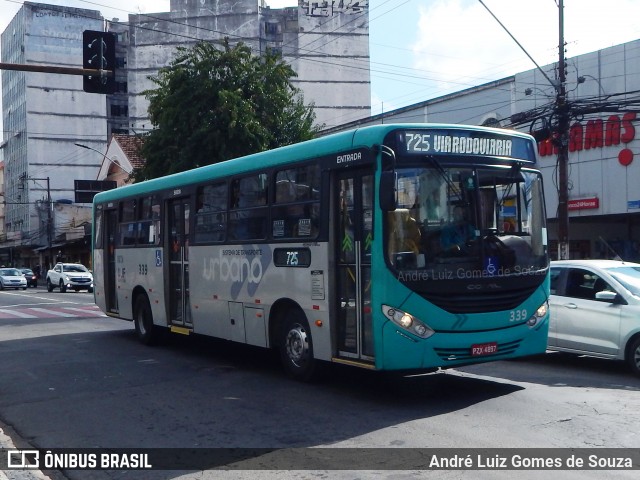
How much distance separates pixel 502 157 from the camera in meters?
9.59

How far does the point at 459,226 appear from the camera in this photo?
8.97 meters

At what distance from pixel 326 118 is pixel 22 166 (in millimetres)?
35315

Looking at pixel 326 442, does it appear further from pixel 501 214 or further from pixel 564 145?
pixel 564 145

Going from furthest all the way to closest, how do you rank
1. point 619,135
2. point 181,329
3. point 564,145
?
point 619,135
point 564,145
point 181,329

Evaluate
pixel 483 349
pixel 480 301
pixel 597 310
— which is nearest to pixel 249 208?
pixel 480 301

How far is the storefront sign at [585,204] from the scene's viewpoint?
27781 millimetres

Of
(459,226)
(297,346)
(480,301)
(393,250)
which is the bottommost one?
(297,346)

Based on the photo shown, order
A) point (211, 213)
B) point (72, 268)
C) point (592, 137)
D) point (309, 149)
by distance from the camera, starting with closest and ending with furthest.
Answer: point (309, 149)
point (211, 213)
point (592, 137)
point (72, 268)

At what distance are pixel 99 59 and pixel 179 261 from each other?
4.20m

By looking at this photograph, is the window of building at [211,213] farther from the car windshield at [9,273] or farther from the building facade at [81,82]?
the building facade at [81,82]

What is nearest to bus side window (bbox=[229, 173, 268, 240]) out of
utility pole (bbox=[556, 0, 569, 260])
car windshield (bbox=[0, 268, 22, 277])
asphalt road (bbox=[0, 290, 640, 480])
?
asphalt road (bbox=[0, 290, 640, 480])

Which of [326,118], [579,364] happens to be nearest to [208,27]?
[326,118]

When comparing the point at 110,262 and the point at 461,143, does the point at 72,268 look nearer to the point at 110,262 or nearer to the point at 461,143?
the point at 110,262

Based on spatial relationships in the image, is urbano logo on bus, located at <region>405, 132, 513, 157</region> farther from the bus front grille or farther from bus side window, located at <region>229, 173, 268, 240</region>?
bus side window, located at <region>229, 173, 268, 240</region>
